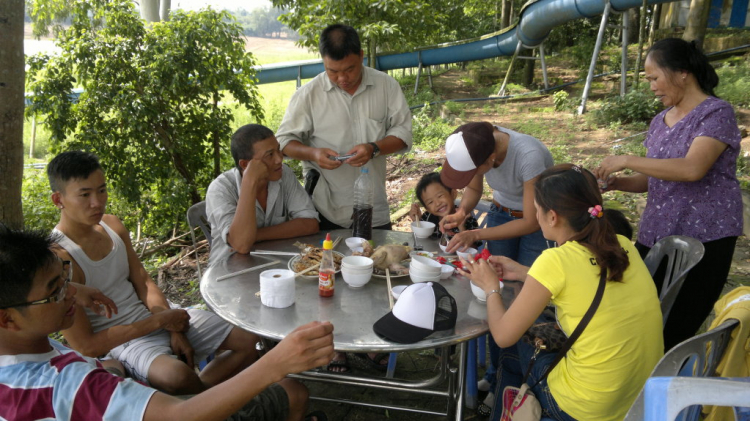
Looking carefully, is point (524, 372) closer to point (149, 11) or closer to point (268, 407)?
point (268, 407)

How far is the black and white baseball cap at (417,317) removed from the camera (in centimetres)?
180

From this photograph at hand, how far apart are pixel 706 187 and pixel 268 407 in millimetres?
2396

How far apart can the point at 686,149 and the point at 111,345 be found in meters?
2.95

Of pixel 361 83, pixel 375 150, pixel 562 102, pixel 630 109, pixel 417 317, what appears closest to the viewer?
pixel 417 317

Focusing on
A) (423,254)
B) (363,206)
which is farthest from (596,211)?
(363,206)

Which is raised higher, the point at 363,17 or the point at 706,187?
the point at 363,17

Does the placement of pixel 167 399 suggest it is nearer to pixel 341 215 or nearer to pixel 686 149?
pixel 341 215

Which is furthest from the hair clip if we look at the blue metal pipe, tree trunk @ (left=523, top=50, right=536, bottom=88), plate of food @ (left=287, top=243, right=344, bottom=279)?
tree trunk @ (left=523, top=50, right=536, bottom=88)

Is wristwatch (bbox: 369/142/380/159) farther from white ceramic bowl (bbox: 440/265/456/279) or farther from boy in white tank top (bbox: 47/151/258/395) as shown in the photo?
boy in white tank top (bbox: 47/151/258/395)

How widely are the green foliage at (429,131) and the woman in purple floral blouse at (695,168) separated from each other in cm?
658

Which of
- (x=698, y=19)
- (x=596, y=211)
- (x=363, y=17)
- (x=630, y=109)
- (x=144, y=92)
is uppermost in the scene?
(x=698, y=19)

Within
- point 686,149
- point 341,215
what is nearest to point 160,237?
point 341,215

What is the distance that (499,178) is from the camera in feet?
9.54

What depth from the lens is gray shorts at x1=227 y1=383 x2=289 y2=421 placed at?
190 cm
